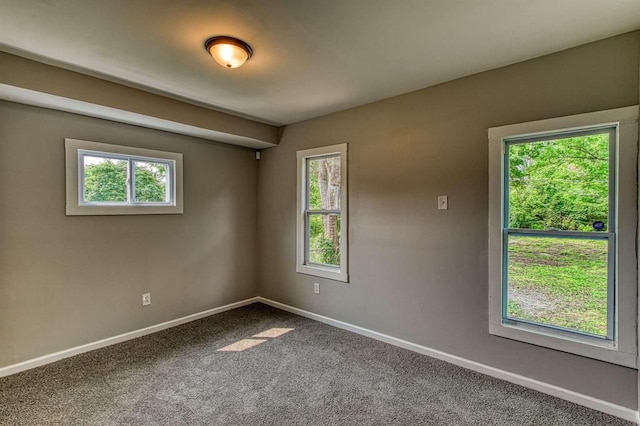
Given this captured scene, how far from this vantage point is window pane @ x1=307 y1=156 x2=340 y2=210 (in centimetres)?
370

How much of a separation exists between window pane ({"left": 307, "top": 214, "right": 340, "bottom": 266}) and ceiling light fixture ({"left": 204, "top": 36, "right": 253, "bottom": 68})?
2.06 m

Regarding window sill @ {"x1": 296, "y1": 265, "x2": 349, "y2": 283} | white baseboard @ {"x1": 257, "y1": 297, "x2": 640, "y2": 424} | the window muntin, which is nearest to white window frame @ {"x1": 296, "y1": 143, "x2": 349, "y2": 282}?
window sill @ {"x1": 296, "y1": 265, "x2": 349, "y2": 283}

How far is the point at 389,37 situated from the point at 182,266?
10.5ft

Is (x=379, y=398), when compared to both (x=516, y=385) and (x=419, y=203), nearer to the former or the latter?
(x=516, y=385)

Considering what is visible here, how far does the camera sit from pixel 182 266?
3.67 meters

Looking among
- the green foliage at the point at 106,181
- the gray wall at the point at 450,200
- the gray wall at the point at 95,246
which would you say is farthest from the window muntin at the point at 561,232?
the green foliage at the point at 106,181

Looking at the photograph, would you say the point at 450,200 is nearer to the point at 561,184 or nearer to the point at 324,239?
the point at 561,184

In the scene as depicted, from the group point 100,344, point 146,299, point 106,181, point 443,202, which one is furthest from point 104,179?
point 443,202

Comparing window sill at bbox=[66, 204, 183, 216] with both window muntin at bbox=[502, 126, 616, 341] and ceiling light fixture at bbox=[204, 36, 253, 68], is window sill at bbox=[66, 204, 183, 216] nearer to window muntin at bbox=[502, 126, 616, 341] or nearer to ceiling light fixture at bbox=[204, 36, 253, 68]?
ceiling light fixture at bbox=[204, 36, 253, 68]

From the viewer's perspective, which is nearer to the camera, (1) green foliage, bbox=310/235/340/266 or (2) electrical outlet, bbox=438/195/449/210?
(2) electrical outlet, bbox=438/195/449/210

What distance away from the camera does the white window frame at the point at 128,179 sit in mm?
2816

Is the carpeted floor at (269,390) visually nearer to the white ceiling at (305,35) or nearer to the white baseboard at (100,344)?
the white baseboard at (100,344)

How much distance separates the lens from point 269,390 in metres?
2.30

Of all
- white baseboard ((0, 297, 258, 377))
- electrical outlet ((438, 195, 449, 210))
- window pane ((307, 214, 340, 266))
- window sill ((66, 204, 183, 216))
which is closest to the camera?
white baseboard ((0, 297, 258, 377))
